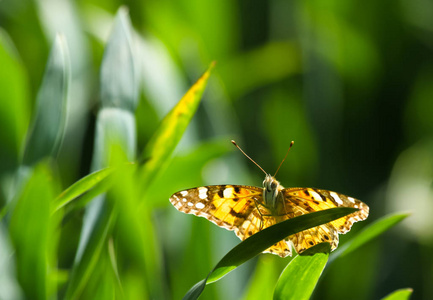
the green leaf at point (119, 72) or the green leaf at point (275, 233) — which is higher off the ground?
the green leaf at point (119, 72)

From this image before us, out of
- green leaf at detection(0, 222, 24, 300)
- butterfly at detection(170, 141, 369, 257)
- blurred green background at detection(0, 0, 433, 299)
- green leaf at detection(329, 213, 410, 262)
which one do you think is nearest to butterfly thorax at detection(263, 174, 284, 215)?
butterfly at detection(170, 141, 369, 257)

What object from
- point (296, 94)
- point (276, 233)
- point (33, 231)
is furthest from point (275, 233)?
point (296, 94)

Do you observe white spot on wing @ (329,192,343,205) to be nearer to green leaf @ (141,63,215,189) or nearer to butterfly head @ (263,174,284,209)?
butterfly head @ (263,174,284,209)

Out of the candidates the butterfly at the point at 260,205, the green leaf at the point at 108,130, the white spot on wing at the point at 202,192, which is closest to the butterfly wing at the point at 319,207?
the butterfly at the point at 260,205

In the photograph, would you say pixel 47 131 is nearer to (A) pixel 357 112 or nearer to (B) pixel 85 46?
(B) pixel 85 46

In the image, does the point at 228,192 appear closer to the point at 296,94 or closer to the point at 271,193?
the point at 271,193

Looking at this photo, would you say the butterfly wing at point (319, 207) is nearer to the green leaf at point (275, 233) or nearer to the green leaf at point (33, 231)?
the green leaf at point (275, 233)
